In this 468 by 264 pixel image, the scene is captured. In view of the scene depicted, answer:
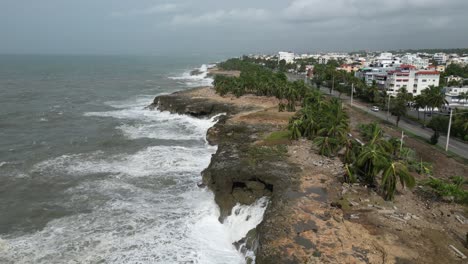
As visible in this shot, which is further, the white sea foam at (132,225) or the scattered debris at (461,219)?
the scattered debris at (461,219)

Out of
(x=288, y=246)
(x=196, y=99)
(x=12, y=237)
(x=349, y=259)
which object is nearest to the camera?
(x=349, y=259)

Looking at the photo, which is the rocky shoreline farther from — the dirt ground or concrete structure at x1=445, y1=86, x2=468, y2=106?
concrete structure at x1=445, y1=86, x2=468, y2=106

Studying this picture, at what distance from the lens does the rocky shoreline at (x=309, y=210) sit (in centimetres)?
1958

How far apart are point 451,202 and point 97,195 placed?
93.3 feet

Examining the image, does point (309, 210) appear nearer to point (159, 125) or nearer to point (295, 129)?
point (295, 129)

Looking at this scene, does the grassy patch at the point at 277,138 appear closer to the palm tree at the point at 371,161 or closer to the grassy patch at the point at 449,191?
the palm tree at the point at 371,161

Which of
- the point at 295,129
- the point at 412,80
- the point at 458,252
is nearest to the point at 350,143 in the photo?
the point at 295,129

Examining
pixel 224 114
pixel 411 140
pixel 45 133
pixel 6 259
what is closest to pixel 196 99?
pixel 224 114

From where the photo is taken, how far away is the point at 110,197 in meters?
31.1

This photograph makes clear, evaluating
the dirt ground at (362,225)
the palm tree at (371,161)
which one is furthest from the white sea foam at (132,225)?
the palm tree at (371,161)

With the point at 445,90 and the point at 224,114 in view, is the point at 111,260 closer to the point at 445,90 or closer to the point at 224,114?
the point at 224,114

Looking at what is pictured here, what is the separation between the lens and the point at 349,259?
61.7ft

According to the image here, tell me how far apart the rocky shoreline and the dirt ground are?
2.1 inches

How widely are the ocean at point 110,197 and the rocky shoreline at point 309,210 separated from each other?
6.87 ft
